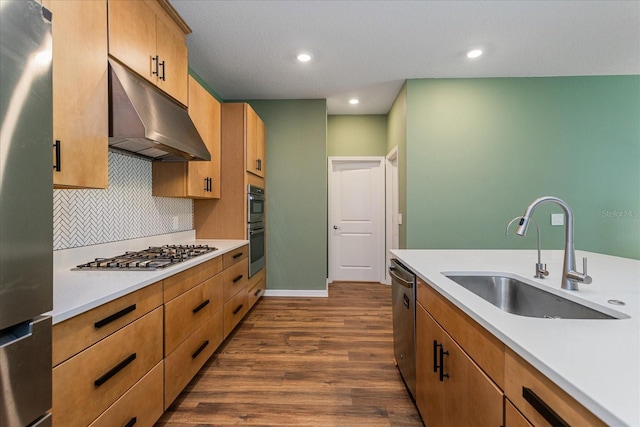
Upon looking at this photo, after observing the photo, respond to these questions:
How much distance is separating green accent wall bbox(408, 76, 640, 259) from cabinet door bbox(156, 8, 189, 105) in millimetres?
Result: 2331

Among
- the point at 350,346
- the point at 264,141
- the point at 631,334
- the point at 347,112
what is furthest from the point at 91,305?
the point at 347,112

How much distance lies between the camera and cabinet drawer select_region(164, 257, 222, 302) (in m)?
1.57

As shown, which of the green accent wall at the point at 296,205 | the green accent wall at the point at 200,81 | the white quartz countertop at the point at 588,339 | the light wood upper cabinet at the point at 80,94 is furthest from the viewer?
the green accent wall at the point at 296,205

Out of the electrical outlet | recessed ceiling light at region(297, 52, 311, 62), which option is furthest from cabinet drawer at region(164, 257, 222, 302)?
the electrical outlet

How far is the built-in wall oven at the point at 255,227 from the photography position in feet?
10.4

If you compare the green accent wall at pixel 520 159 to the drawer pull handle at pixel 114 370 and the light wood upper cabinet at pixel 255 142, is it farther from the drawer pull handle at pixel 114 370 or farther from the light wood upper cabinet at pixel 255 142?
the drawer pull handle at pixel 114 370

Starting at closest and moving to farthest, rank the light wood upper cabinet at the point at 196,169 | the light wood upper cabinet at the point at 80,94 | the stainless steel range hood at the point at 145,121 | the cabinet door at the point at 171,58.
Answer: the light wood upper cabinet at the point at 80,94
the stainless steel range hood at the point at 145,121
the cabinet door at the point at 171,58
the light wood upper cabinet at the point at 196,169

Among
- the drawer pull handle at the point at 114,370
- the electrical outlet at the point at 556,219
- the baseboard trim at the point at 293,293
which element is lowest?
the baseboard trim at the point at 293,293

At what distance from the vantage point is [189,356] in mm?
1786

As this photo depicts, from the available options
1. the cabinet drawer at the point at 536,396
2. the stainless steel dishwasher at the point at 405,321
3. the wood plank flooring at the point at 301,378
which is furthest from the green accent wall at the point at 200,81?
the cabinet drawer at the point at 536,396

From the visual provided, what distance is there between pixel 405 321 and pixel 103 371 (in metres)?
1.55

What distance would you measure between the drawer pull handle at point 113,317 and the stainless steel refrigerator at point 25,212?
0.40 m

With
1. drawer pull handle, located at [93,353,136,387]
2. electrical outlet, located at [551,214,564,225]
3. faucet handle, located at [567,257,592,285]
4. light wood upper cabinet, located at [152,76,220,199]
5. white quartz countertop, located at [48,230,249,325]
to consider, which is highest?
light wood upper cabinet, located at [152,76,220,199]

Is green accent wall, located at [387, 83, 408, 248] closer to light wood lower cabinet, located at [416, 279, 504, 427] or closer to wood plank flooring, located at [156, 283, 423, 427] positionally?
wood plank flooring, located at [156, 283, 423, 427]
